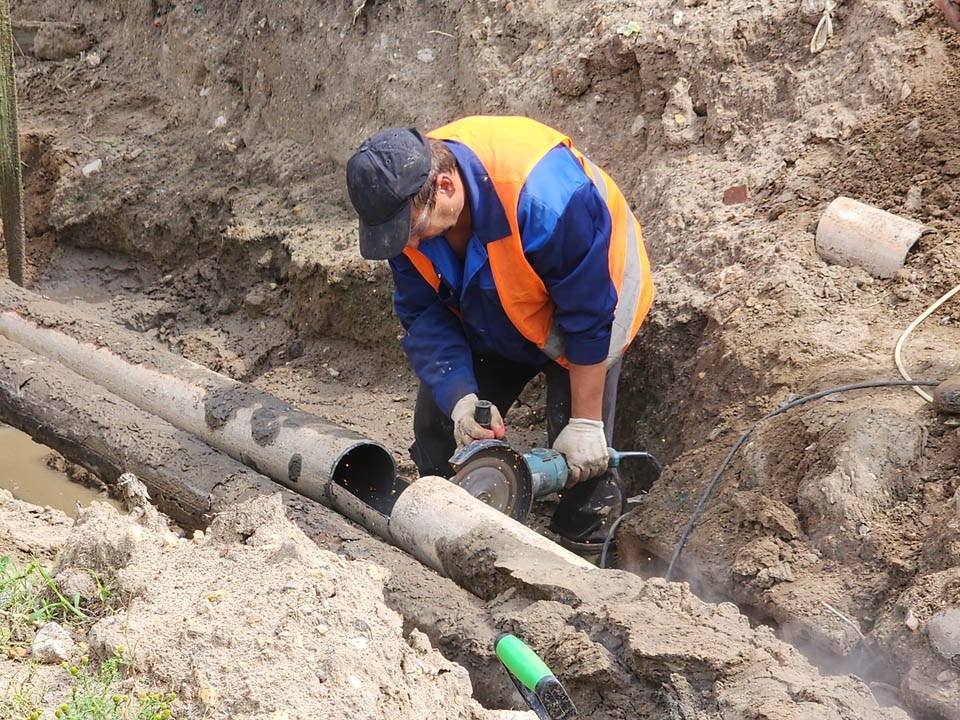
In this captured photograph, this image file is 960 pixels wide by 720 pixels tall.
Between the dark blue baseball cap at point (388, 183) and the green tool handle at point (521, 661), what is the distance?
54.5 inches

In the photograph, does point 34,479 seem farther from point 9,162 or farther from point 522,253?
point 522,253

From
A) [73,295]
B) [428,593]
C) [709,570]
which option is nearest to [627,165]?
[709,570]

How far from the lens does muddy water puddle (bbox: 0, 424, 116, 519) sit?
507 centimetres

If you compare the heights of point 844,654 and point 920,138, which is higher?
point 920,138

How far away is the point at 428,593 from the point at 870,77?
3.33 m

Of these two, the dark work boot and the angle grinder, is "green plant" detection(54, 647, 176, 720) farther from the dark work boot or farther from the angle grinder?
the dark work boot

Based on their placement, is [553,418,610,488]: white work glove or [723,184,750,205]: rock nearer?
[553,418,610,488]: white work glove

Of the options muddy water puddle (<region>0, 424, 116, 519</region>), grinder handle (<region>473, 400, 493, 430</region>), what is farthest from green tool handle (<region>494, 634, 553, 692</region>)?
muddy water puddle (<region>0, 424, 116, 519</region>)

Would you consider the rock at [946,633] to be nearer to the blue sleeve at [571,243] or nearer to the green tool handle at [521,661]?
the green tool handle at [521,661]

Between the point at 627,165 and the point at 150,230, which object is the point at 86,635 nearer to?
the point at 627,165

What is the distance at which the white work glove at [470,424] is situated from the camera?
12.0 ft

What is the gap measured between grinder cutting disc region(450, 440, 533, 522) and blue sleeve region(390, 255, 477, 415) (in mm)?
425

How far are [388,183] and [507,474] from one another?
1201 millimetres

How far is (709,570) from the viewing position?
3.43 meters
